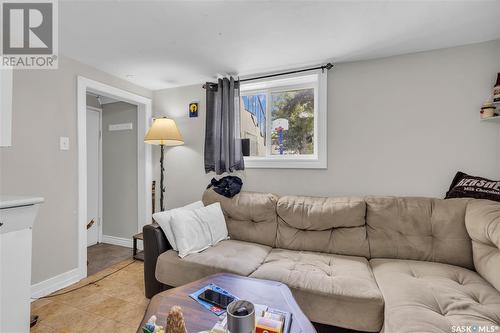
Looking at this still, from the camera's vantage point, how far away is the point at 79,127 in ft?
7.93

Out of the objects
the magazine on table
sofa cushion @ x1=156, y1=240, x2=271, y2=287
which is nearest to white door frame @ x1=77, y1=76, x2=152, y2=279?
sofa cushion @ x1=156, y1=240, x2=271, y2=287

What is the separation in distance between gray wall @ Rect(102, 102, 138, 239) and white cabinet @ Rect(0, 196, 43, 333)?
72.2 inches

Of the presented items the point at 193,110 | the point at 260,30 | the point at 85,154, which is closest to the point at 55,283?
the point at 85,154

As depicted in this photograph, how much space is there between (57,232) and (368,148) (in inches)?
121

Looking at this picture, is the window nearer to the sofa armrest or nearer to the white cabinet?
the sofa armrest

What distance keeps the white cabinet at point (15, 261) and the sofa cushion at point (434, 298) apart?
209cm

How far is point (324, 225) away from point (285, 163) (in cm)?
80

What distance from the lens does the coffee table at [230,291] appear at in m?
1.03

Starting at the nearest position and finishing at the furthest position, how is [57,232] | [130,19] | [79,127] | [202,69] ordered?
[130,19], [57,232], [79,127], [202,69]

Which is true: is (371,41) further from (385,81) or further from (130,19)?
(130,19)

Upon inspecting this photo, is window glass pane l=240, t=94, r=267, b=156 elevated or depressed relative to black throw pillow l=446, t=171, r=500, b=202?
elevated

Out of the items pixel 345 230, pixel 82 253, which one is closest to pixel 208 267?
pixel 345 230

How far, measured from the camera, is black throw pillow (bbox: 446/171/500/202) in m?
1.77

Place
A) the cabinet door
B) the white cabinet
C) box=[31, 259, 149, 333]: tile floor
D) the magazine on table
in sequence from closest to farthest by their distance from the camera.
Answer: the magazine on table, the white cabinet, box=[31, 259, 149, 333]: tile floor, the cabinet door
